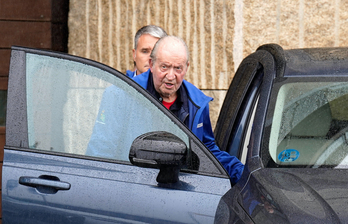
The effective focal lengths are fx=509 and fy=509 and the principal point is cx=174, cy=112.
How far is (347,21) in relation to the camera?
5.05 meters

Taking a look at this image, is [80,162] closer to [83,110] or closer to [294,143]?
[83,110]

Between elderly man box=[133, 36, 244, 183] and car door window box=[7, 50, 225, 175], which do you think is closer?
car door window box=[7, 50, 225, 175]

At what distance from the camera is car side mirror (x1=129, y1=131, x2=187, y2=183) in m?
1.87

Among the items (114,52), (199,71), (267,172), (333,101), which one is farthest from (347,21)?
(267,172)

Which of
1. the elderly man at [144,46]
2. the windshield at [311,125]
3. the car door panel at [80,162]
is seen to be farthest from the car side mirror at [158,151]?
the elderly man at [144,46]

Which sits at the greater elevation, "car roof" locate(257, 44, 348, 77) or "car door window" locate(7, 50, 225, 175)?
"car roof" locate(257, 44, 348, 77)

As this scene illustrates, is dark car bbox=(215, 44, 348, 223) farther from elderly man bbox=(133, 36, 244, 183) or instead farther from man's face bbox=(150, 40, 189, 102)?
man's face bbox=(150, 40, 189, 102)

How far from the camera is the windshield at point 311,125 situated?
2078 millimetres

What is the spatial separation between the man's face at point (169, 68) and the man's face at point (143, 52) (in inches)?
41.3

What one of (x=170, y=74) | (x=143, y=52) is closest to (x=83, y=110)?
(x=170, y=74)

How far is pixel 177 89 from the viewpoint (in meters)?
2.67

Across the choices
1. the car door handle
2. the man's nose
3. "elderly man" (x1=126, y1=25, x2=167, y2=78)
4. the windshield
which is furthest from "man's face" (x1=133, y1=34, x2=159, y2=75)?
the car door handle

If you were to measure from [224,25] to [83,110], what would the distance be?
3125mm

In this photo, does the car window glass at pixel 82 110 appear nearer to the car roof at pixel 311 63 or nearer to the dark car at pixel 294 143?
the dark car at pixel 294 143
